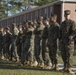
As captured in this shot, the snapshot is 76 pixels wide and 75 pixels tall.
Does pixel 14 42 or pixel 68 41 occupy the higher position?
pixel 68 41

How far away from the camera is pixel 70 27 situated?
41.3ft

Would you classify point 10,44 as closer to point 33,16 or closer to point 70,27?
point 70,27

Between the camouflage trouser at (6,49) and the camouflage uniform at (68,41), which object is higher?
the camouflage uniform at (68,41)

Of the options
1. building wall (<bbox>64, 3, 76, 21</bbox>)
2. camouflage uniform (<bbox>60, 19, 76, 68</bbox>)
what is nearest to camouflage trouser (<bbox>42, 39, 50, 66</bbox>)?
camouflage uniform (<bbox>60, 19, 76, 68</bbox>)

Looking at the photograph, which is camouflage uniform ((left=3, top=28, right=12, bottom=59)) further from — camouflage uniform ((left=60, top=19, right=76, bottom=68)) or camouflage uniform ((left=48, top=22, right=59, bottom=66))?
camouflage uniform ((left=60, top=19, right=76, bottom=68))

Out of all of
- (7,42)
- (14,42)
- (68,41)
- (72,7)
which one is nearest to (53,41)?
(68,41)

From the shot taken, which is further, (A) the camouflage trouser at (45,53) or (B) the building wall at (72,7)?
(B) the building wall at (72,7)

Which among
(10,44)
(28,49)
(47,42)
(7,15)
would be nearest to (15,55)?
(10,44)

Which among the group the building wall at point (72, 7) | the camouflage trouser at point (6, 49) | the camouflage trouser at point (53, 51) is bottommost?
the camouflage trouser at point (6, 49)

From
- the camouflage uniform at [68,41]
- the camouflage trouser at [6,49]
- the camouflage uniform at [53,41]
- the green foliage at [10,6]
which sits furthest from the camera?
the green foliage at [10,6]

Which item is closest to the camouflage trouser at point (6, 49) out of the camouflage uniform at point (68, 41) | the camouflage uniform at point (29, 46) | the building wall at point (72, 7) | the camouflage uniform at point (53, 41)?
the camouflage uniform at point (29, 46)

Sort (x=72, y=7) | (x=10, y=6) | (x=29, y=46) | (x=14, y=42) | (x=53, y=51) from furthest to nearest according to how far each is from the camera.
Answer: (x=10, y=6), (x=72, y=7), (x=14, y=42), (x=29, y=46), (x=53, y=51)

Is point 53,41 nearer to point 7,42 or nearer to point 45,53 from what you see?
point 45,53

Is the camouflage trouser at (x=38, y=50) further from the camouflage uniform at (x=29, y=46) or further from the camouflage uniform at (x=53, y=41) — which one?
the camouflage uniform at (x=53, y=41)
